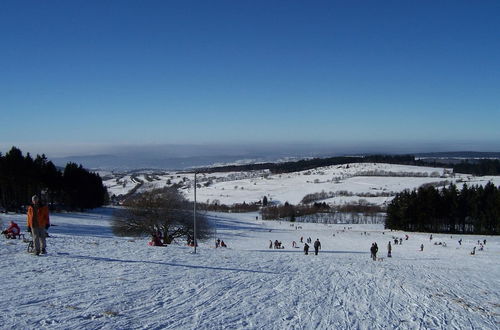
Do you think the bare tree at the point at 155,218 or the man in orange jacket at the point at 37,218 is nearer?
the man in orange jacket at the point at 37,218

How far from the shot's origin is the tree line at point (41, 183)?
49125 mm

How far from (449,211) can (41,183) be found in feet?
246

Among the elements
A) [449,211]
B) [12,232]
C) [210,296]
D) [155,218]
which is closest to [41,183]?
[155,218]

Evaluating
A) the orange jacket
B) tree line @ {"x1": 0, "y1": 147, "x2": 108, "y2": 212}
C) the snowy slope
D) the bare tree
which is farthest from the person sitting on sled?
tree line @ {"x1": 0, "y1": 147, "x2": 108, "y2": 212}

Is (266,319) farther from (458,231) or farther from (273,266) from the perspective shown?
(458,231)

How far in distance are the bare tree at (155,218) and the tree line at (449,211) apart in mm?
57333

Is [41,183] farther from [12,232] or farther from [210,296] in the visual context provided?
[210,296]

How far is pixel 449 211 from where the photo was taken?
247ft

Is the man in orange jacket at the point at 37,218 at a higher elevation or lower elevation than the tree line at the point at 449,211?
higher

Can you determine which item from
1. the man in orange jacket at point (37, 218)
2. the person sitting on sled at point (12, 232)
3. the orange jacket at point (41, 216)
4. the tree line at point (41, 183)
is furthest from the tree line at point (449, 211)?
the orange jacket at point (41, 216)

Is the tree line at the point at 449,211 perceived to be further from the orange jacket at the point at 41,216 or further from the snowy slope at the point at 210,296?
the orange jacket at the point at 41,216

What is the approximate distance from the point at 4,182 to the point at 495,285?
54.0 metres

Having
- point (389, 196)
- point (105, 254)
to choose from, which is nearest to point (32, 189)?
point (105, 254)

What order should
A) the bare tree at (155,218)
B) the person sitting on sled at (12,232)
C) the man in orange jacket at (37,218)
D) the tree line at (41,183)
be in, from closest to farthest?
the man in orange jacket at (37,218), the person sitting on sled at (12,232), the bare tree at (155,218), the tree line at (41,183)
